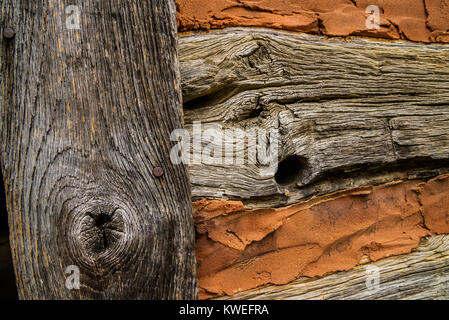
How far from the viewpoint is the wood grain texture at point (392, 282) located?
4.01 ft

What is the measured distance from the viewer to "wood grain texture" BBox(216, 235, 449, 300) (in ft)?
4.01

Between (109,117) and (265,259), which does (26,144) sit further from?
(265,259)

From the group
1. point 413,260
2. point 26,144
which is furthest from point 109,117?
point 413,260

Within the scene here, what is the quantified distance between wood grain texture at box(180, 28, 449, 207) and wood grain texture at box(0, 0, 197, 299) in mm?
157

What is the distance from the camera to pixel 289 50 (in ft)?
3.93

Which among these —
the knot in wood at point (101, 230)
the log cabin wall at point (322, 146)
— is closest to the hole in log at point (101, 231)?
the knot in wood at point (101, 230)

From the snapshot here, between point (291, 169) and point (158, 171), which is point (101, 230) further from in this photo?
point (291, 169)

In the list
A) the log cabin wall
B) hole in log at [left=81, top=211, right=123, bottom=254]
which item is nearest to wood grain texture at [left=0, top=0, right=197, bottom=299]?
hole in log at [left=81, top=211, right=123, bottom=254]

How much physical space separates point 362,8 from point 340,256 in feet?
3.31

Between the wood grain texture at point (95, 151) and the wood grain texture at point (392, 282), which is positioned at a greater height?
the wood grain texture at point (95, 151)

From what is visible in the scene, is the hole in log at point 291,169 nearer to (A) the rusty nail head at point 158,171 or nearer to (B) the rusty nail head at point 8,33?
(A) the rusty nail head at point 158,171

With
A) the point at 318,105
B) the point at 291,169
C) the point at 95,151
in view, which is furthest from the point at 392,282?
the point at 95,151

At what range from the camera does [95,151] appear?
36.1 inches

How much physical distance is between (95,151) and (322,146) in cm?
80
